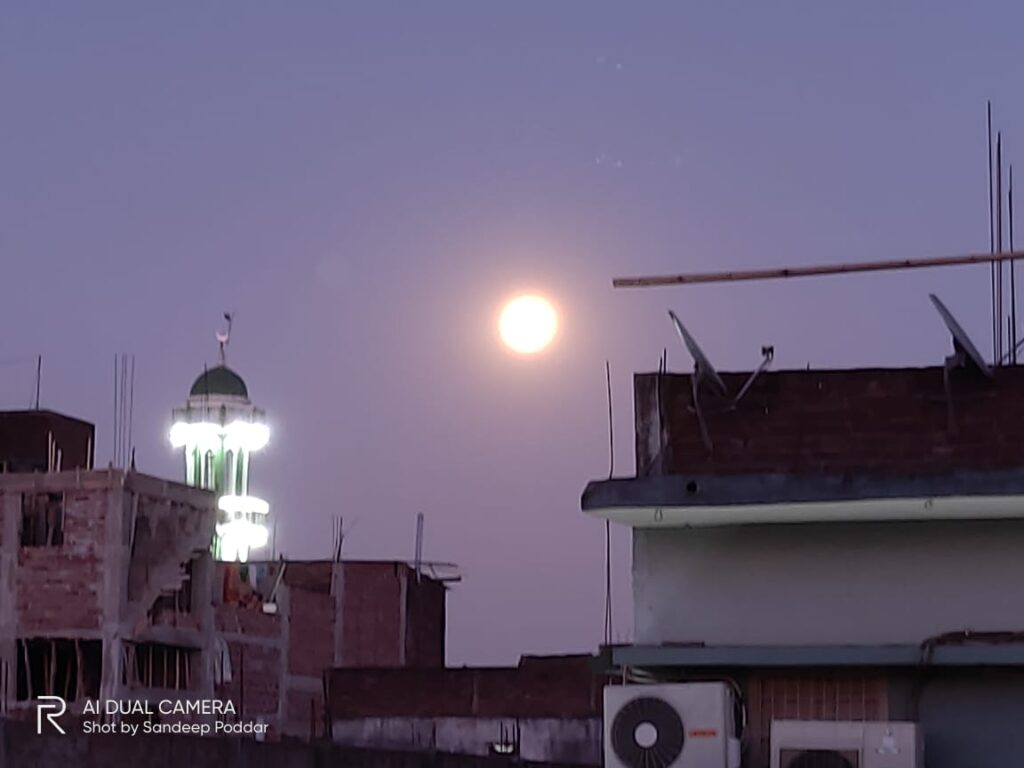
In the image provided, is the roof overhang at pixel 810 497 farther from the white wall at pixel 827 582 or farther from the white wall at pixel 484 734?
the white wall at pixel 484 734

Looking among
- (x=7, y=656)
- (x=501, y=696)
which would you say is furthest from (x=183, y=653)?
(x=501, y=696)

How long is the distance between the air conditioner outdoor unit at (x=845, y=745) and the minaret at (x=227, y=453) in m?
42.1

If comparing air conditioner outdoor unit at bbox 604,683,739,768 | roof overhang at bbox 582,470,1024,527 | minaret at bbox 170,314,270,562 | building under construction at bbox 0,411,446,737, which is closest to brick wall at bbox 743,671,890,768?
air conditioner outdoor unit at bbox 604,683,739,768

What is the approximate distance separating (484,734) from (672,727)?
25.1 m

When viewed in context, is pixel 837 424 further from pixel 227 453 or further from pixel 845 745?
pixel 227 453

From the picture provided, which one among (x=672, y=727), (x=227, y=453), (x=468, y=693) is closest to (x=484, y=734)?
(x=468, y=693)

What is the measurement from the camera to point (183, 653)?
124 feet

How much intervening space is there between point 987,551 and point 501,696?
999 inches

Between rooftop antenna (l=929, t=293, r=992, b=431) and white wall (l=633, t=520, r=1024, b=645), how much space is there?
86 centimetres

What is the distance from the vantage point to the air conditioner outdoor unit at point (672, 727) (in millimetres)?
12305

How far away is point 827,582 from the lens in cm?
1298

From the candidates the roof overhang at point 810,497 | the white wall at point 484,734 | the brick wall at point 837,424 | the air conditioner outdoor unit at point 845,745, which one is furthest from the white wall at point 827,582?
the white wall at point 484,734

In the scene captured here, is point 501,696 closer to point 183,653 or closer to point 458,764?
point 183,653

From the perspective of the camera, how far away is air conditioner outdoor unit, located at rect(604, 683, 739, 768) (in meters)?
12.3
